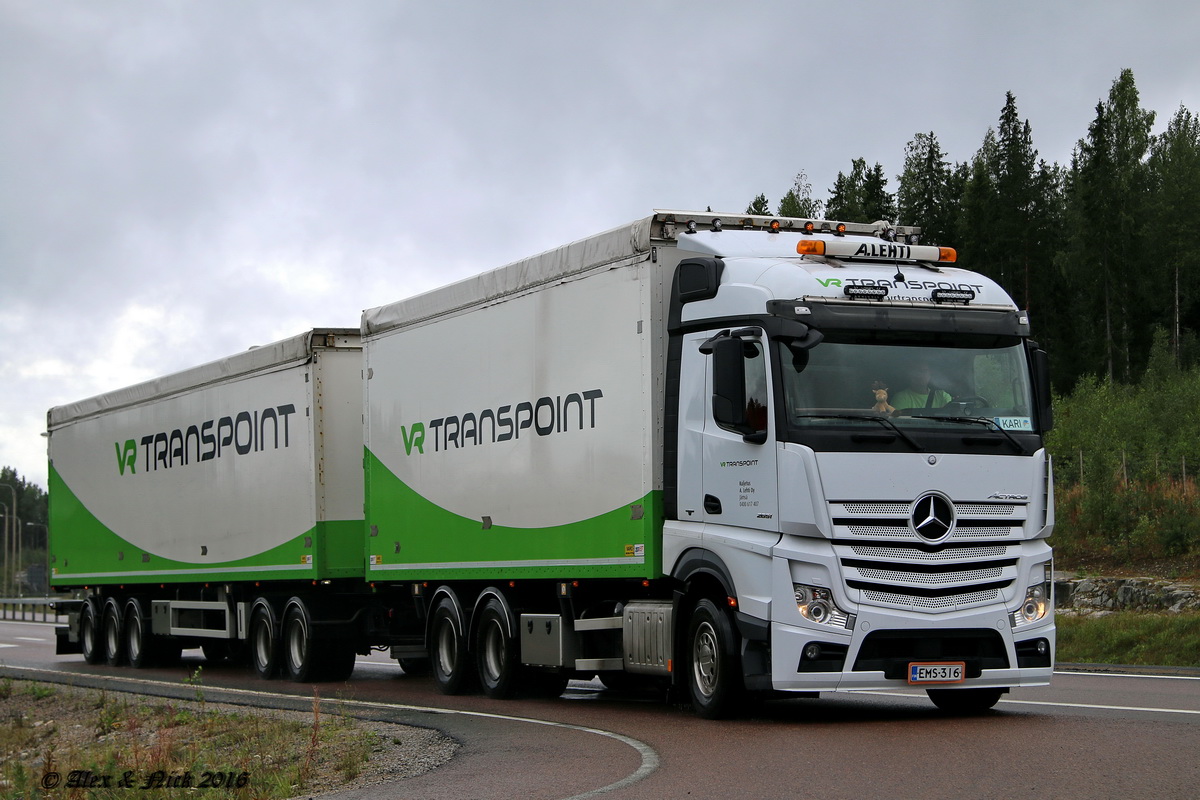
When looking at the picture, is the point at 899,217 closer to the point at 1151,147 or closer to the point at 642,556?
the point at 1151,147

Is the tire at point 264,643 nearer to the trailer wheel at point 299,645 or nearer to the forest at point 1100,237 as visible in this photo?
the trailer wheel at point 299,645

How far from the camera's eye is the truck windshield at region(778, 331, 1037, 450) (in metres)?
11.4

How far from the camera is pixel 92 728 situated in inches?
626

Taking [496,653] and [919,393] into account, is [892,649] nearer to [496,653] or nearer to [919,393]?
[919,393]

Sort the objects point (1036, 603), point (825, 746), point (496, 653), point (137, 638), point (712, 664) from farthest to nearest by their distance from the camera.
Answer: point (137, 638)
point (496, 653)
point (712, 664)
point (1036, 603)
point (825, 746)

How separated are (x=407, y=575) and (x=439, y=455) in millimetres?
1551

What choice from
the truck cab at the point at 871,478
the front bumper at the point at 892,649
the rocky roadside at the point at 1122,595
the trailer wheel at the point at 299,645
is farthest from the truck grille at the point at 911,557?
the rocky roadside at the point at 1122,595

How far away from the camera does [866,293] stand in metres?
11.9

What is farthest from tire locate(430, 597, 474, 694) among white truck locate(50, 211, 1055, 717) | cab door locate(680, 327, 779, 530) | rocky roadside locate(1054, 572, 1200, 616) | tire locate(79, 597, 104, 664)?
rocky roadside locate(1054, 572, 1200, 616)

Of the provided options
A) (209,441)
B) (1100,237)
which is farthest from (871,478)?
(1100,237)

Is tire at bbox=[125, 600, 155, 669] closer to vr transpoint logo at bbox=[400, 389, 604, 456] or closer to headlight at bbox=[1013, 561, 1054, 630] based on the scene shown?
vr transpoint logo at bbox=[400, 389, 604, 456]

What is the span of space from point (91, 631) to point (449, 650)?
1237 cm

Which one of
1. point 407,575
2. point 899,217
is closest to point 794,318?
point 407,575

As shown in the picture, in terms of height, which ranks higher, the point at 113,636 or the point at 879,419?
the point at 879,419
